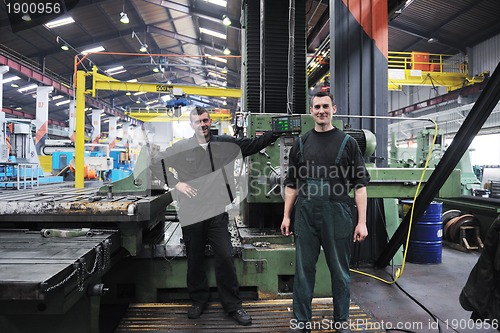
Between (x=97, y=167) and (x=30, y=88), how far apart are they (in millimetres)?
7940

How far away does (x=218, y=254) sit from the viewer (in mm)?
2117

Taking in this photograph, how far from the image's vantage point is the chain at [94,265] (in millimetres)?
1237

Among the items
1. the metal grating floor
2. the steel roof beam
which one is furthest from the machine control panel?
the steel roof beam

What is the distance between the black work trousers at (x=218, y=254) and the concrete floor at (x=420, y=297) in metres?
1.01

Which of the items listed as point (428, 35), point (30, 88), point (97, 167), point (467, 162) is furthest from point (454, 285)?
point (30, 88)

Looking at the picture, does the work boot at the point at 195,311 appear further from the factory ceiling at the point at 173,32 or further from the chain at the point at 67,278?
the factory ceiling at the point at 173,32

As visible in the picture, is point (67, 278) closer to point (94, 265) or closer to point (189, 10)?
point (94, 265)

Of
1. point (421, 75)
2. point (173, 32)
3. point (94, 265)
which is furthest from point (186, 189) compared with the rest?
point (173, 32)

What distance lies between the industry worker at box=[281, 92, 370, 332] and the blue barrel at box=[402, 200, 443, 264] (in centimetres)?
199

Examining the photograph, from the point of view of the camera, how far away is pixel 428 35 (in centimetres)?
869

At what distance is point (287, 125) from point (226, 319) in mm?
1370

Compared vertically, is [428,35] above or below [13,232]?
above

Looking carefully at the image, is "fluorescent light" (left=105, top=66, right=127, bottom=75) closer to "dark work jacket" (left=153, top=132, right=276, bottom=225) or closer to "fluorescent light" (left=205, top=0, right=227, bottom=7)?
"fluorescent light" (left=205, top=0, right=227, bottom=7)

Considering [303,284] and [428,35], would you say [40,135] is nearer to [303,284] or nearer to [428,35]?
[303,284]
